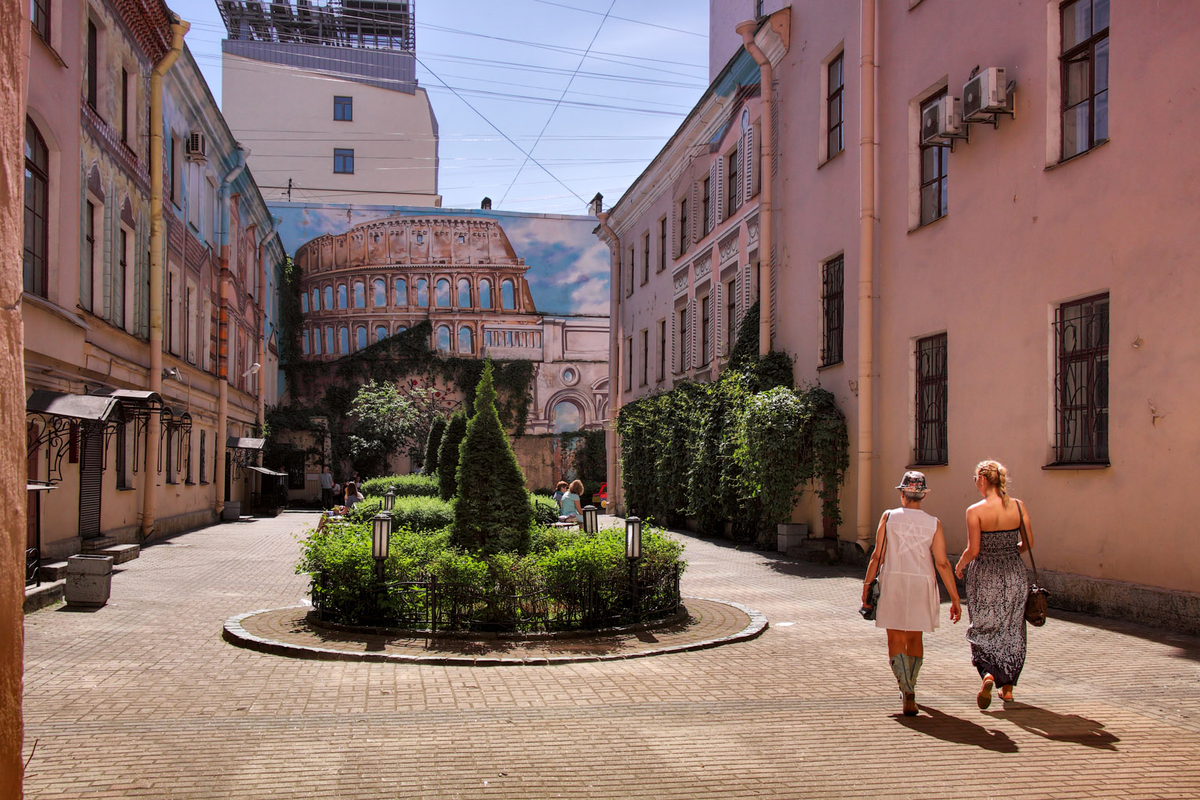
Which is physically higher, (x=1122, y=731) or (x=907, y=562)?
(x=907, y=562)

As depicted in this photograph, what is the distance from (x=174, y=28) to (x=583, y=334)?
26901mm

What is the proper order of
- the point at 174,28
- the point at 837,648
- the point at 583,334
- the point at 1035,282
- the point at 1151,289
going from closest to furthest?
the point at 837,648
the point at 1151,289
the point at 1035,282
the point at 174,28
the point at 583,334

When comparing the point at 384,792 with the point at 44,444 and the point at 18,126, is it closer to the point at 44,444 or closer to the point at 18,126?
the point at 18,126

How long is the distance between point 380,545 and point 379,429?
31.8 meters

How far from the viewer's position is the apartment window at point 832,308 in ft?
55.4

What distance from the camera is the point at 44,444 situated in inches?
553

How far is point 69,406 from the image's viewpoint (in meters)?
13.0

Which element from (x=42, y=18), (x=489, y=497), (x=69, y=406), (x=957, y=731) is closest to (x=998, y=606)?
(x=957, y=731)

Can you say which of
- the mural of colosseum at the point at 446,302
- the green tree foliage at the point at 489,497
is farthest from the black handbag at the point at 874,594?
the mural of colosseum at the point at 446,302

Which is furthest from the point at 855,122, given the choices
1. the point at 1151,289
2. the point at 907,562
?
the point at 907,562

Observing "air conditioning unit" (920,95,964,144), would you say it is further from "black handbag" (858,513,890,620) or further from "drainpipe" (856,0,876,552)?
"black handbag" (858,513,890,620)

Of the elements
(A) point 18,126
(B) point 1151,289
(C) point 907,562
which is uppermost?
(B) point 1151,289

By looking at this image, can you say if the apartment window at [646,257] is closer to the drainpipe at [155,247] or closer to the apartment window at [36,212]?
the drainpipe at [155,247]

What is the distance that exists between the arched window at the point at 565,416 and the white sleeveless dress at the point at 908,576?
37917 mm
